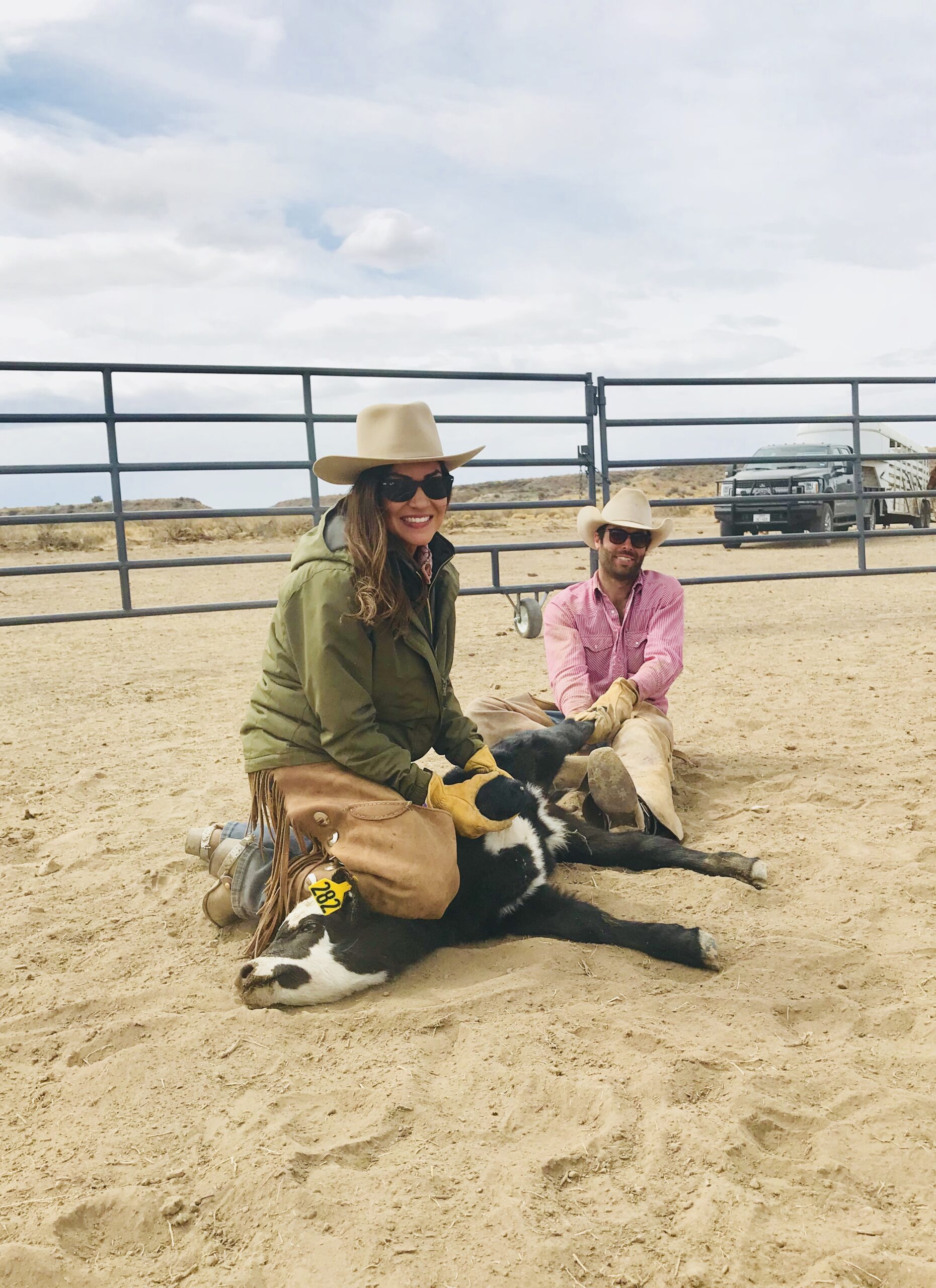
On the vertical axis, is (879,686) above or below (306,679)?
below

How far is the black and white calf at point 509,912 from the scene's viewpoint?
87.7 inches

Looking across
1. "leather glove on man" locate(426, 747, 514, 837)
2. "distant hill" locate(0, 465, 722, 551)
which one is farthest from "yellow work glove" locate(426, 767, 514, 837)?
"distant hill" locate(0, 465, 722, 551)

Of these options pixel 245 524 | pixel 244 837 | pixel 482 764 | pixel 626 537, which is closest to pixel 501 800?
pixel 482 764

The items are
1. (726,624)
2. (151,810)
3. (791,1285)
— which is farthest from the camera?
(726,624)

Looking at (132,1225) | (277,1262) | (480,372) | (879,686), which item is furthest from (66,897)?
(480,372)

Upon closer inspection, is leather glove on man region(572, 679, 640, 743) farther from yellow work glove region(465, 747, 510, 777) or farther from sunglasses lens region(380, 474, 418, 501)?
sunglasses lens region(380, 474, 418, 501)

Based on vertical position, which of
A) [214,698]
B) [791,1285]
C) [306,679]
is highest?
[306,679]

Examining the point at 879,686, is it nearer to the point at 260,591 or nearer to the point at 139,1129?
the point at 139,1129

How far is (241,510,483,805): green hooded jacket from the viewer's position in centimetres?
229

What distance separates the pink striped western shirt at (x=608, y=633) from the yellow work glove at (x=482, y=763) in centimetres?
108

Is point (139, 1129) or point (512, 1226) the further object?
point (139, 1129)

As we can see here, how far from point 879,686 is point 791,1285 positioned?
4.05 m

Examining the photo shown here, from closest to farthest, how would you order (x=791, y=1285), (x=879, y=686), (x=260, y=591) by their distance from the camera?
(x=791, y=1285) → (x=879, y=686) → (x=260, y=591)

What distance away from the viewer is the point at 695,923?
8.29 feet
